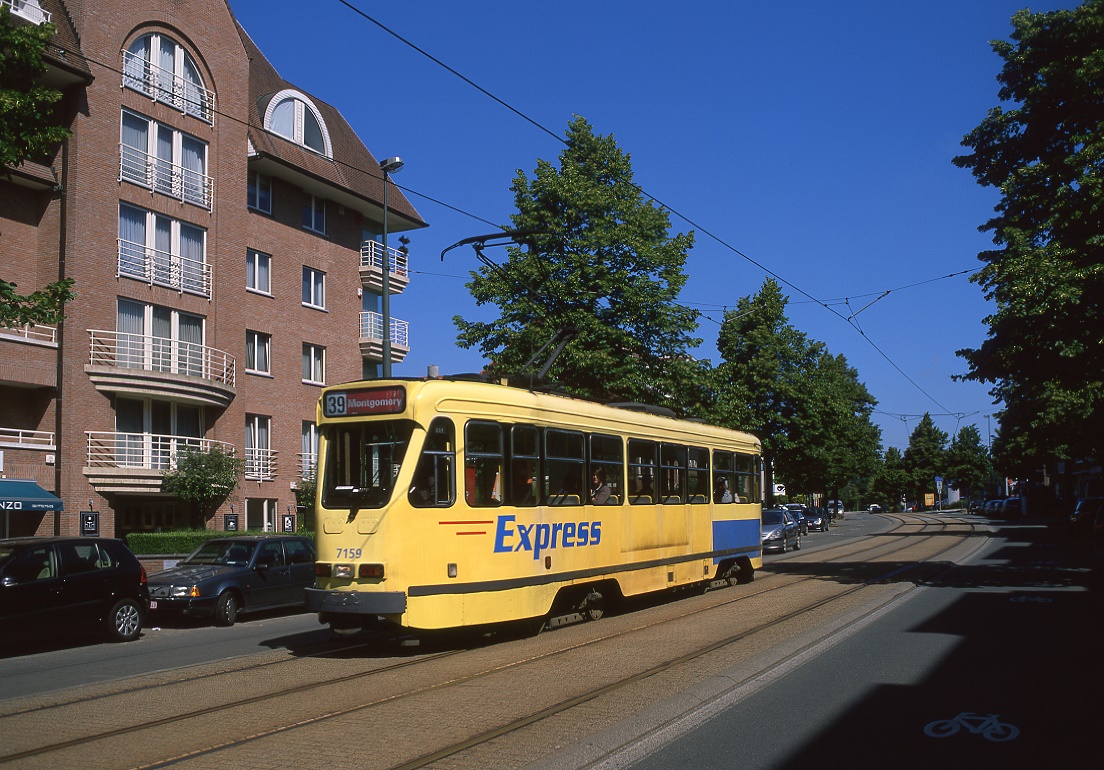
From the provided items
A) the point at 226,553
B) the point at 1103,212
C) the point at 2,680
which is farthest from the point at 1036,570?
the point at 2,680

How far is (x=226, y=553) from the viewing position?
17.9m

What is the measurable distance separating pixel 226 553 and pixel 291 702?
9.72 metres

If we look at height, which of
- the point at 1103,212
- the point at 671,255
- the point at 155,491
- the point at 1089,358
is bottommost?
the point at 155,491

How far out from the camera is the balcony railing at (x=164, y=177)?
89.9ft

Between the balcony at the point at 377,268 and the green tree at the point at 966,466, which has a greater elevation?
the balcony at the point at 377,268

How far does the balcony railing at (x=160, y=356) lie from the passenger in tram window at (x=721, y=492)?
15.9 metres

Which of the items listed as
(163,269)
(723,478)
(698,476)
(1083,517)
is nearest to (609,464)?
(698,476)

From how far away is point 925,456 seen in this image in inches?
5182

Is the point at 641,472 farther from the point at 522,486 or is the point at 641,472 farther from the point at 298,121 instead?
the point at 298,121

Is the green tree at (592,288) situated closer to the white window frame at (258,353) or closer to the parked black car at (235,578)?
the white window frame at (258,353)

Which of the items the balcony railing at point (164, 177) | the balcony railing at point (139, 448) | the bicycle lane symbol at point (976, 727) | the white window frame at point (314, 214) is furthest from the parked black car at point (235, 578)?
the white window frame at point (314, 214)

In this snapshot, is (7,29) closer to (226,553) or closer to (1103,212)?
(226,553)

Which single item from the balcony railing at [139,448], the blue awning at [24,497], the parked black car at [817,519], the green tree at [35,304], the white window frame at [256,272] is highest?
the white window frame at [256,272]

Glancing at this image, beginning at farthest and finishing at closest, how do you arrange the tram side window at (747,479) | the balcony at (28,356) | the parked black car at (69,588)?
the balcony at (28,356), the tram side window at (747,479), the parked black car at (69,588)
